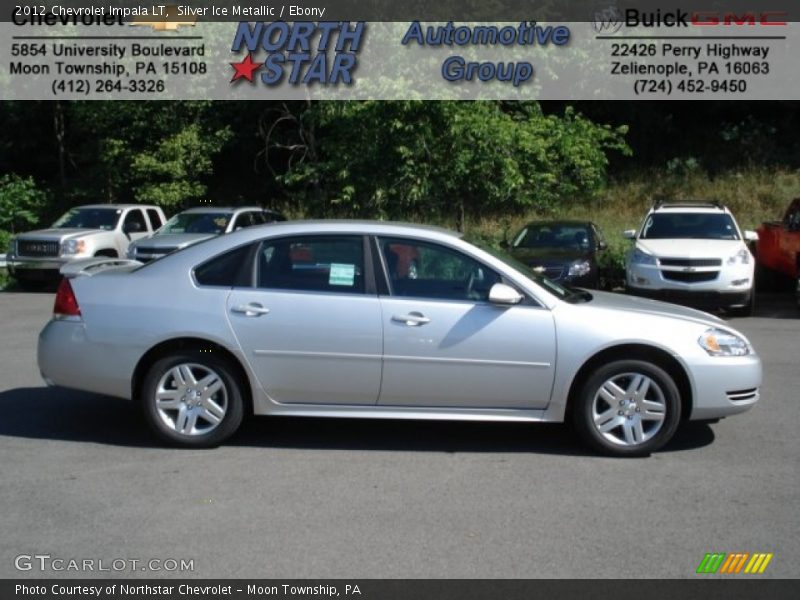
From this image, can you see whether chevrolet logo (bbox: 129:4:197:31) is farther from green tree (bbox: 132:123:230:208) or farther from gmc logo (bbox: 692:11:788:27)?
gmc logo (bbox: 692:11:788:27)

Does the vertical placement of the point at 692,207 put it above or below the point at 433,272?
above

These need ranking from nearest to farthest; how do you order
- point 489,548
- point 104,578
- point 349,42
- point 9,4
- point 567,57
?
point 104,578
point 489,548
point 349,42
point 567,57
point 9,4

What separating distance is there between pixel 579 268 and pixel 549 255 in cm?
62

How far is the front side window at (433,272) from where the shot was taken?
253 inches

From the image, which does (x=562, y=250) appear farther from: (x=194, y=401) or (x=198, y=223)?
(x=194, y=401)

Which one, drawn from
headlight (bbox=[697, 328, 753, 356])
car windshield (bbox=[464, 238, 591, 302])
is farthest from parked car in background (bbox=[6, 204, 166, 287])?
headlight (bbox=[697, 328, 753, 356])

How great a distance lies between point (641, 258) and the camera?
46.6 feet

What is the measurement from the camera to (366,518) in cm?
519

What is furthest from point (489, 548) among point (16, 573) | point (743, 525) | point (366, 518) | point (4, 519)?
point (4, 519)

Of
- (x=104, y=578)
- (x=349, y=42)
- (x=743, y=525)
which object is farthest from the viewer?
(x=349, y=42)

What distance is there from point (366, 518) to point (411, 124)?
15.5 m

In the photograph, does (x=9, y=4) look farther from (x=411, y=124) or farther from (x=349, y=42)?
(x=411, y=124)

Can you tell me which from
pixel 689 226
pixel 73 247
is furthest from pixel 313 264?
pixel 73 247

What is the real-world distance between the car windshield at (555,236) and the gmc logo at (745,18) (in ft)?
37.9
